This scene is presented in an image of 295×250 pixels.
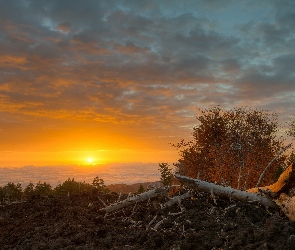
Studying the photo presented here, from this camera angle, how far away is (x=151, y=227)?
227 inches

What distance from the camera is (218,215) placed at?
19.8 ft

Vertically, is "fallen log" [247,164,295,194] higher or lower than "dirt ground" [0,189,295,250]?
higher

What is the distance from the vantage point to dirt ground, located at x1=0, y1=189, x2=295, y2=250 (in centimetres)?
460

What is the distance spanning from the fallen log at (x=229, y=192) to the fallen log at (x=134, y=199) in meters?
0.66

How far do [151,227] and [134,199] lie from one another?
1.43m

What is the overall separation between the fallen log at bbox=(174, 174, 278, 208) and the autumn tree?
566 inches

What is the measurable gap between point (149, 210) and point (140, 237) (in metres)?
1.85

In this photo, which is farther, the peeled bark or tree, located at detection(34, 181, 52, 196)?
tree, located at detection(34, 181, 52, 196)

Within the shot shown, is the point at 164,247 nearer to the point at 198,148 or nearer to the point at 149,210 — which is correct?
the point at 149,210

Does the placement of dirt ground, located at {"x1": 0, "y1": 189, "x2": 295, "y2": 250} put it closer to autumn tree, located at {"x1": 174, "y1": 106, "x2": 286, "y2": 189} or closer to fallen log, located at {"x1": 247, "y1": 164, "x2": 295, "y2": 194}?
fallen log, located at {"x1": 247, "y1": 164, "x2": 295, "y2": 194}

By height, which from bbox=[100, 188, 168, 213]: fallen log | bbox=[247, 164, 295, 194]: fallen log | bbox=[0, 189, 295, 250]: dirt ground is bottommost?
bbox=[0, 189, 295, 250]: dirt ground

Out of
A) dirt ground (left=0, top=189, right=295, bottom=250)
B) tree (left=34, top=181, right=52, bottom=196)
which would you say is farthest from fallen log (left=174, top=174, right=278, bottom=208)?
tree (left=34, top=181, right=52, bottom=196)

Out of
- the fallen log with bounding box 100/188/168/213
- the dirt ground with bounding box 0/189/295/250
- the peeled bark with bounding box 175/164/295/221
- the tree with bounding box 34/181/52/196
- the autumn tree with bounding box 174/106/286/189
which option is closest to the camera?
the dirt ground with bounding box 0/189/295/250

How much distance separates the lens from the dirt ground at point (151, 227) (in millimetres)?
4602
